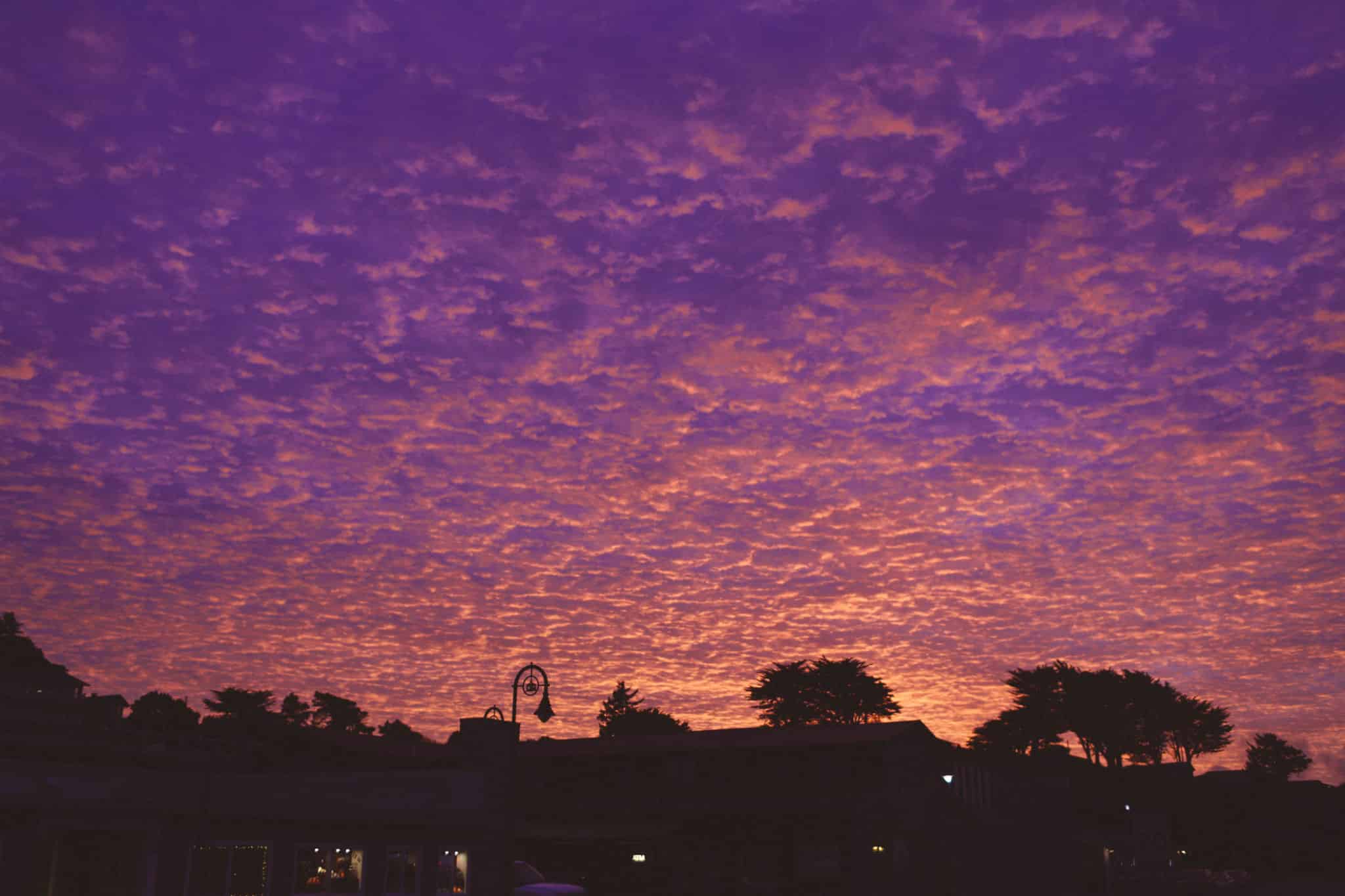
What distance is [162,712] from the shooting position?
110 meters

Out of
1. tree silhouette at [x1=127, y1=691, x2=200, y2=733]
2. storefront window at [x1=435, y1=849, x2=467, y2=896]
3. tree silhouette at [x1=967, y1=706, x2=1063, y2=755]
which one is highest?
tree silhouette at [x1=127, y1=691, x2=200, y2=733]

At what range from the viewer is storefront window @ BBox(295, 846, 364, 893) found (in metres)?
31.0

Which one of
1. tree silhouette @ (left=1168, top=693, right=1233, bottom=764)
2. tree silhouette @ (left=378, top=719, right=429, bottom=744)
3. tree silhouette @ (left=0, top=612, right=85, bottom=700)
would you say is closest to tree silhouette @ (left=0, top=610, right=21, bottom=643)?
tree silhouette @ (left=0, top=612, right=85, bottom=700)

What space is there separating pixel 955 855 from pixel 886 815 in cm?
621

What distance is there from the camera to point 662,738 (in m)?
52.2

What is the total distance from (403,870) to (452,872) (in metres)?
1.58

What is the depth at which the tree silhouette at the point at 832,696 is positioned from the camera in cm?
11306

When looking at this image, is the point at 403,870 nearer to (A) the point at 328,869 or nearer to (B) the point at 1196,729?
(A) the point at 328,869

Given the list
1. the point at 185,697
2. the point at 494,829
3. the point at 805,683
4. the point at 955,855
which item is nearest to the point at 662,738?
the point at 955,855

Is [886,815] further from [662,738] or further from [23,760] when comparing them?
[23,760]

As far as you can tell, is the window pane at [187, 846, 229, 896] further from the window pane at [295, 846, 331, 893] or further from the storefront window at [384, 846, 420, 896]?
the storefront window at [384, 846, 420, 896]

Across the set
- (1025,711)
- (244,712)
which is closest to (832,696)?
(1025,711)

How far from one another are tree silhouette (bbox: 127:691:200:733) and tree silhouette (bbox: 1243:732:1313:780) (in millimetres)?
130115

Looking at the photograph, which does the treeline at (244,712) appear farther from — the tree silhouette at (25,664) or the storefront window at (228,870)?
the storefront window at (228,870)
